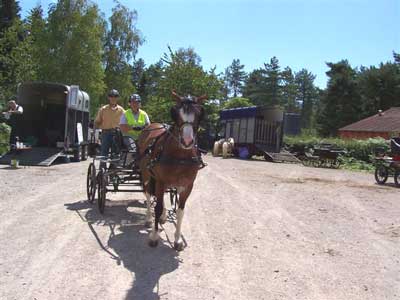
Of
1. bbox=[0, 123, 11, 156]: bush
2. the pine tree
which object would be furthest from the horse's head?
the pine tree

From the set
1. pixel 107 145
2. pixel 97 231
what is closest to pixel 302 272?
pixel 97 231

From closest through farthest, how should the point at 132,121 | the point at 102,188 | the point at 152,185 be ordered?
1. the point at 152,185
2. the point at 102,188
3. the point at 132,121

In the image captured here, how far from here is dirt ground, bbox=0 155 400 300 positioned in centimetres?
514

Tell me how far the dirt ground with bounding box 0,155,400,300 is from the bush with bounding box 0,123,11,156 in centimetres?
825

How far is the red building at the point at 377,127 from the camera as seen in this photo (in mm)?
45050

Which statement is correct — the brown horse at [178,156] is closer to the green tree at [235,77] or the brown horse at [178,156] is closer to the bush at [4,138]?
the bush at [4,138]

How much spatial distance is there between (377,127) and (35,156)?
1453 inches

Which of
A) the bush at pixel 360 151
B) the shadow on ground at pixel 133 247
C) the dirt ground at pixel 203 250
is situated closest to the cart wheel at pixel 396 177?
the dirt ground at pixel 203 250

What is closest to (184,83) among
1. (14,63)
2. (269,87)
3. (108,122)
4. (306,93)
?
(14,63)

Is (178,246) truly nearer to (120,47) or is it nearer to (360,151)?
(360,151)

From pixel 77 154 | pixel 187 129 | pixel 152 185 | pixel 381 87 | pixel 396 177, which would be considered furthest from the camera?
pixel 381 87

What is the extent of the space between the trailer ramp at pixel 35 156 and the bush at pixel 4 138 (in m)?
1.38

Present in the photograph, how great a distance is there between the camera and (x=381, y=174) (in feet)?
59.5

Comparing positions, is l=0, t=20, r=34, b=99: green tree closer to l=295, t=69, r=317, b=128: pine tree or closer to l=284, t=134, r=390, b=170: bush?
l=284, t=134, r=390, b=170: bush
